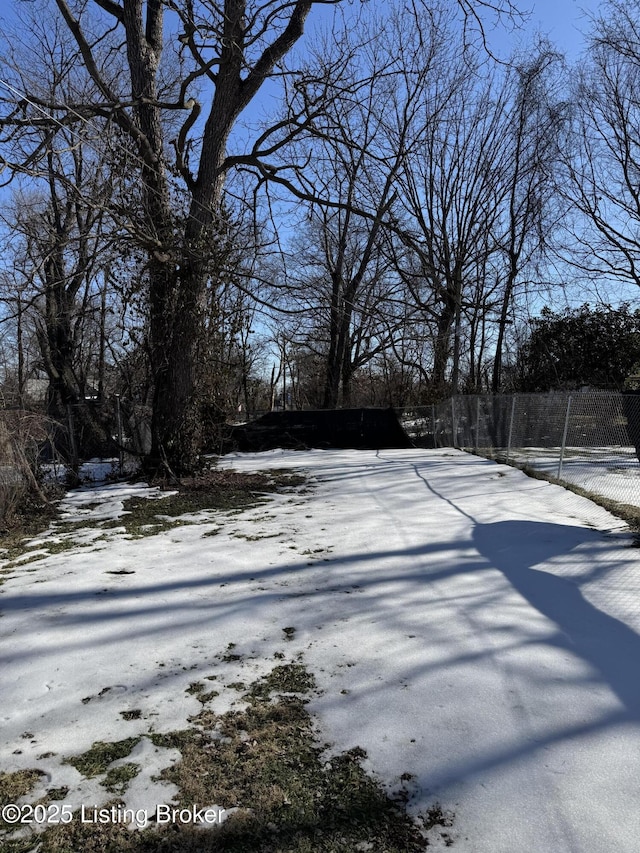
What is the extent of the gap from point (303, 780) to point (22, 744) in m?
1.22

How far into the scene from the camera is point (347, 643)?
132 inches

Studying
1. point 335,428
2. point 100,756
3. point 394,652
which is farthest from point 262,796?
point 335,428

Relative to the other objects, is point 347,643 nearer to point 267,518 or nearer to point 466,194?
point 267,518

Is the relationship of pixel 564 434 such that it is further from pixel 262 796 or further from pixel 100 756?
pixel 100 756

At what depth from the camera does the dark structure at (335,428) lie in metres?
16.1

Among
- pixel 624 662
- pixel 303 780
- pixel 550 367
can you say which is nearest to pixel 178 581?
pixel 303 780

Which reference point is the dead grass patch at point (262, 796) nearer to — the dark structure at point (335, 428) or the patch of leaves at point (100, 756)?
the patch of leaves at point (100, 756)

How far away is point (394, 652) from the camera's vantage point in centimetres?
322

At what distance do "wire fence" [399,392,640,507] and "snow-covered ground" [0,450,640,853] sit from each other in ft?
8.84

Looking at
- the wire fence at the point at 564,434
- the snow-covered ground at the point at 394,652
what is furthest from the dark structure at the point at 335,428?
the snow-covered ground at the point at 394,652

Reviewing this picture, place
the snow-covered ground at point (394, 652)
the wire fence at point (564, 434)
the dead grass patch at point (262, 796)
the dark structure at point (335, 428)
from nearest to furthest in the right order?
the dead grass patch at point (262, 796) → the snow-covered ground at point (394, 652) → the wire fence at point (564, 434) → the dark structure at point (335, 428)

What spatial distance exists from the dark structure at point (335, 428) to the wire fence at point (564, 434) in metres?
1.20

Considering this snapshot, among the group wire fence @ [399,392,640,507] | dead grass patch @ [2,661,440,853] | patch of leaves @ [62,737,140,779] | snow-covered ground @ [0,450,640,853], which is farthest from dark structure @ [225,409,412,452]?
patch of leaves @ [62,737,140,779]

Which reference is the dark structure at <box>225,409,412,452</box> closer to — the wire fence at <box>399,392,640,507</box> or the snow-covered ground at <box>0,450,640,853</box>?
the wire fence at <box>399,392,640,507</box>
